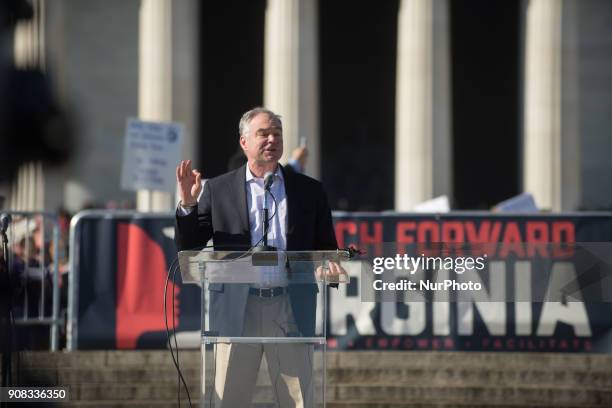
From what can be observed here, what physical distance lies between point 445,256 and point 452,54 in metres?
42.6

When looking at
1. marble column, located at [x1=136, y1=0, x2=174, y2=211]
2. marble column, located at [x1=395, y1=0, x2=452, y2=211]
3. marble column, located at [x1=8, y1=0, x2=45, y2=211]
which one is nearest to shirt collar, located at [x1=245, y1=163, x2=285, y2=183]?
marble column, located at [x1=8, y1=0, x2=45, y2=211]

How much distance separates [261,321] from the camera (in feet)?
21.7

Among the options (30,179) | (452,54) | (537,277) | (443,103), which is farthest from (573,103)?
(30,179)

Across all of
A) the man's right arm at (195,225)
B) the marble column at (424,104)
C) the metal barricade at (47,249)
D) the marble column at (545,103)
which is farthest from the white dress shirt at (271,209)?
the marble column at (545,103)

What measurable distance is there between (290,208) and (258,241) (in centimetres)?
35

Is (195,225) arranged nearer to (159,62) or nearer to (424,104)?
(159,62)

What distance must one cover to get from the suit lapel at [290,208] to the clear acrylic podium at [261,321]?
83 cm

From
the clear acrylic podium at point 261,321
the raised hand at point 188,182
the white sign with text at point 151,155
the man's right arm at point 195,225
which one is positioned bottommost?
the clear acrylic podium at point 261,321

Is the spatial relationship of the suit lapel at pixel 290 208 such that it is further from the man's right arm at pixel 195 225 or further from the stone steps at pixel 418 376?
the stone steps at pixel 418 376

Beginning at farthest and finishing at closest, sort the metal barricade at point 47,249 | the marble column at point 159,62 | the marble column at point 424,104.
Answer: the marble column at point 424,104
the marble column at point 159,62
the metal barricade at point 47,249

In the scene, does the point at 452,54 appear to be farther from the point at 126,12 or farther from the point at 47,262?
the point at 47,262

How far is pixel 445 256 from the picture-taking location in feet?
23.5

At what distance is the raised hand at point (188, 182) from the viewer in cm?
666

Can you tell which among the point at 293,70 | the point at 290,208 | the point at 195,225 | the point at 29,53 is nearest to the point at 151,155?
the point at 290,208
